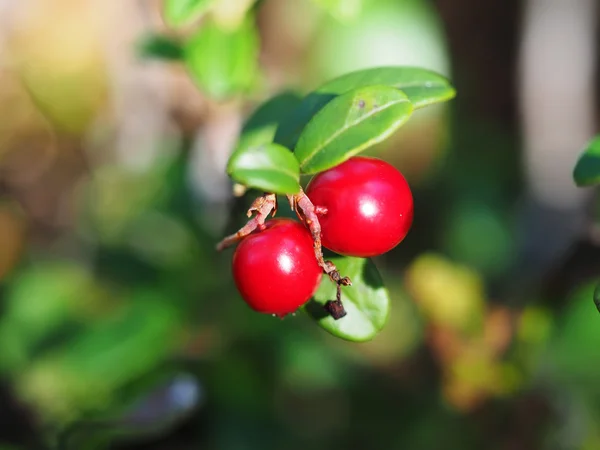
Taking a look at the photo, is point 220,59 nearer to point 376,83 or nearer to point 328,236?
point 376,83

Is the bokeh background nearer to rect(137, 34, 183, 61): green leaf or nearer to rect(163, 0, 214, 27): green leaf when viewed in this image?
rect(137, 34, 183, 61): green leaf

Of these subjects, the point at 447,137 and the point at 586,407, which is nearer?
the point at 586,407

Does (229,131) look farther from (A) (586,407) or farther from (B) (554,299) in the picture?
(A) (586,407)

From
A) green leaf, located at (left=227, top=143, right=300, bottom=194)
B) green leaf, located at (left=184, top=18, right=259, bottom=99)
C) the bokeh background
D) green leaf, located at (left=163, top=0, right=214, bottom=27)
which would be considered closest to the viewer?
green leaf, located at (left=227, top=143, right=300, bottom=194)

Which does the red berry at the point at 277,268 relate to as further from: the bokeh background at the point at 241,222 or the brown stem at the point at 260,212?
the bokeh background at the point at 241,222

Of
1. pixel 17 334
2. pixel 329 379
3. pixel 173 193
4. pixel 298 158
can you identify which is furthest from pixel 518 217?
pixel 298 158

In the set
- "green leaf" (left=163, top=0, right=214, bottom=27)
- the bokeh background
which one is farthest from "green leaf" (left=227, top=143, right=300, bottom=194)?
the bokeh background

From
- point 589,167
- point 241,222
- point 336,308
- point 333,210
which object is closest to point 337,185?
point 333,210
